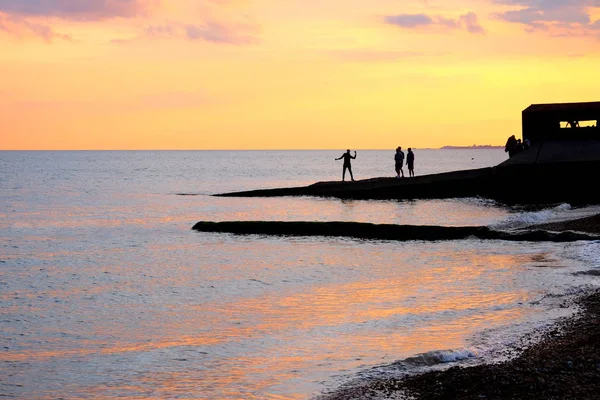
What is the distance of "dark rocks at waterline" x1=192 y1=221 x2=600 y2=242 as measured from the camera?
21.4m

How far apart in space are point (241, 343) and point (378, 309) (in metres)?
3.23

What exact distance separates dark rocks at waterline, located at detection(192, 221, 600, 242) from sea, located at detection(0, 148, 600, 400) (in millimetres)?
416

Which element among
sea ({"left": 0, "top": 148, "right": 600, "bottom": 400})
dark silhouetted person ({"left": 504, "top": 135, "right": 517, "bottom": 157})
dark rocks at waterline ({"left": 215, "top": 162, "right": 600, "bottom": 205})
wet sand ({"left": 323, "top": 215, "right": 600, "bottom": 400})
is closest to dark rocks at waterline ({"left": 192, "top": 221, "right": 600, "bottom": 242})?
sea ({"left": 0, "top": 148, "right": 600, "bottom": 400})

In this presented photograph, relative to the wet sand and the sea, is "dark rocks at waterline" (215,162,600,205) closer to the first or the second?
the sea

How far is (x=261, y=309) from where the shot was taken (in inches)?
554

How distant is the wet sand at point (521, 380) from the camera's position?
310 inches

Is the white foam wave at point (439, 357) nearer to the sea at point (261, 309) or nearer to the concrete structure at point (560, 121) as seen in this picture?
the sea at point (261, 309)

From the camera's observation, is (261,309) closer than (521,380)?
No

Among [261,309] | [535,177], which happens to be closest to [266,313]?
[261,309]

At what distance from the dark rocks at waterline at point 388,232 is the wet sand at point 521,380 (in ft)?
38.3

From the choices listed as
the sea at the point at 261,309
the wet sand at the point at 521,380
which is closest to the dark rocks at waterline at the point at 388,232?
the sea at the point at 261,309

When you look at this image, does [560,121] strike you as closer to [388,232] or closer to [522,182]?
[522,182]

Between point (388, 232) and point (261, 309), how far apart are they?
1027 cm

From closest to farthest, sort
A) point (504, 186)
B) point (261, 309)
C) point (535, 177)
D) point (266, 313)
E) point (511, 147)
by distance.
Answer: point (266, 313) < point (261, 309) < point (535, 177) < point (504, 186) < point (511, 147)
